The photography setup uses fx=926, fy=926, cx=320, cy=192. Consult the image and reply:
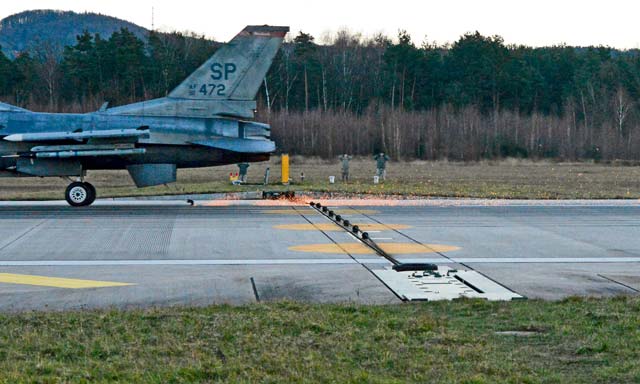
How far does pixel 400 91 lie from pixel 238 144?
7716 cm

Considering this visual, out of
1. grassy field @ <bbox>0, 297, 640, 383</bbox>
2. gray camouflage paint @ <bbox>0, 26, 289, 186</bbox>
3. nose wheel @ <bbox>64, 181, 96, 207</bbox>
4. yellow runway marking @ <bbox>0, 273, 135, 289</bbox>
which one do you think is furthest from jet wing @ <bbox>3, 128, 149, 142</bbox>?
grassy field @ <bbox>0, 297, 640, 383</bbox>

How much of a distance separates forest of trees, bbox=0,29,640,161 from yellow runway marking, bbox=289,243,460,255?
6431 centimetres

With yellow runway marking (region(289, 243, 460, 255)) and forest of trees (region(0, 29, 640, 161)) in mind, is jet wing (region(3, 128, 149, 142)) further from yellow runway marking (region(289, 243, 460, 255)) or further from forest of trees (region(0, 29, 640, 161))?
forest of trees (region(0, 29, 640, 161))

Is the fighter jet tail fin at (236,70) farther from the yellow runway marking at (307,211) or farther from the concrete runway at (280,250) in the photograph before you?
the yellow runway marking at (307,211)

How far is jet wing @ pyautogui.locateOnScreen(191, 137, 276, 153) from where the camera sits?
26.7 m

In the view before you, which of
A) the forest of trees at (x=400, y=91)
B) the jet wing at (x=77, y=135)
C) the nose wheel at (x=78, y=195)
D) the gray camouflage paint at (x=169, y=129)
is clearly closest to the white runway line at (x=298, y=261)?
the jet wing at (x=77, y=135)

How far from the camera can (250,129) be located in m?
27.1

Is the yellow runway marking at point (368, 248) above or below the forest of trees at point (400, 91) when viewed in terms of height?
below

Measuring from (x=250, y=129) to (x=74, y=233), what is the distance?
340 inches

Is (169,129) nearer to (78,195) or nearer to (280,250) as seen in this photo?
(78,195)

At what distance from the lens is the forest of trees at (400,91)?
8819 centimetres

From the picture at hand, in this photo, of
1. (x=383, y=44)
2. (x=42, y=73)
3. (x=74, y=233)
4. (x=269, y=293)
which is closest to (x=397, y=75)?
(x=383, y=44)

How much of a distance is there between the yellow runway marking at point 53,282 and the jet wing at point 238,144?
13247 mm

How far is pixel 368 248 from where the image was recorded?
55.8 feet
